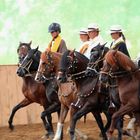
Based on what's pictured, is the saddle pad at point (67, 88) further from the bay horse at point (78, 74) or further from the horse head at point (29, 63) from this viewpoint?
the horse head at point (29, 63)

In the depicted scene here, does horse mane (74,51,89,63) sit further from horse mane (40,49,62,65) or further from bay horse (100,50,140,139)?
bay horse (100,50,140,139)

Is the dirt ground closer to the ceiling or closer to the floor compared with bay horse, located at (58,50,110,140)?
closer to the floor

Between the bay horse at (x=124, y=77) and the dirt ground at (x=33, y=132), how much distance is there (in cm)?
268

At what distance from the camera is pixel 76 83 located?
11.6 meters

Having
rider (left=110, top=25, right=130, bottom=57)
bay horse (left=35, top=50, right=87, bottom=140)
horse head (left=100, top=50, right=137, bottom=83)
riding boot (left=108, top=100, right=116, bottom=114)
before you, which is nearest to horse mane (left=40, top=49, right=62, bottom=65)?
bay horse (left=35, top=50, right=87, bottom=140)

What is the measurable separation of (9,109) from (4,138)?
8.99 ft

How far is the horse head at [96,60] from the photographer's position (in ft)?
36.9

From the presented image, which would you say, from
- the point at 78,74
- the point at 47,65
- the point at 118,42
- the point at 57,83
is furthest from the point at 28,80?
the point at 118,42

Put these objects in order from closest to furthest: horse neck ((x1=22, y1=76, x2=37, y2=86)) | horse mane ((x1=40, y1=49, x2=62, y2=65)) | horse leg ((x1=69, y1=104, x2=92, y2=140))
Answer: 1. horse leg ((x1=69, y1=104, x2=92, y2=140))
2. horse mane ((x1=40, y1=49, x2=62, y2=65))
3. horse neck ((x1=22, y1=76, x2=37, y2=86))

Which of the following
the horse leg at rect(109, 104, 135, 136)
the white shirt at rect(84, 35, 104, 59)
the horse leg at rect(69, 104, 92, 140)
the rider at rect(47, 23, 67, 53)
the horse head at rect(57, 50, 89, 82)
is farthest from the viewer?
the rider at rect(47, 23, 67, 53)

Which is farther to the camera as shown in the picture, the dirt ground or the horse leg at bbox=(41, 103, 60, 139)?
the dirt ground

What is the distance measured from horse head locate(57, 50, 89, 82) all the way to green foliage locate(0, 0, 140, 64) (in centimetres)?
592

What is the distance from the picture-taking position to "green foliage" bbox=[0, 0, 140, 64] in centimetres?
1758

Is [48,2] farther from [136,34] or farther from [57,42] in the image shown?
[57,42]
